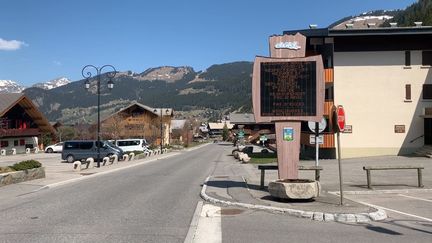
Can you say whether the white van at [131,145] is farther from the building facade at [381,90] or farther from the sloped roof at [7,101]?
the building facade at [381,90]

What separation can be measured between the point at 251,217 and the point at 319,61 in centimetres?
628

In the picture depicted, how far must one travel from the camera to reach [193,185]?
20.4m

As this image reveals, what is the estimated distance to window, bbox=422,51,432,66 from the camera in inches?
1622

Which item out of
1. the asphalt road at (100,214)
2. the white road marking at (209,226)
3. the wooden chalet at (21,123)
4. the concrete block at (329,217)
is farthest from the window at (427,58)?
the wooden chalet at (21,123)

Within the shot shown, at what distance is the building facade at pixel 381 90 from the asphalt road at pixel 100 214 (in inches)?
999

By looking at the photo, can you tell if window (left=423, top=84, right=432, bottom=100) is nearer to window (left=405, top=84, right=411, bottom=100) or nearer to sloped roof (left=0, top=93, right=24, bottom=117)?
window (left=405, top=84, right=411, bottom=100)

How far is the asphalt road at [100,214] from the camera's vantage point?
945 centimetres

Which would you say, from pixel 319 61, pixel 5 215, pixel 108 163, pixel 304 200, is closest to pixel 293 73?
pixel 319 61

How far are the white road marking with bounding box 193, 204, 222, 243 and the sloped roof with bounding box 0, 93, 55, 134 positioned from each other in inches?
2459

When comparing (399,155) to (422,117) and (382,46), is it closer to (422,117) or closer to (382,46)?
(422,117)

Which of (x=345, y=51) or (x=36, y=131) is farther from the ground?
(x=345, y=51)

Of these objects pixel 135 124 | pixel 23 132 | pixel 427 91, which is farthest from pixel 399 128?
pixel 135 124

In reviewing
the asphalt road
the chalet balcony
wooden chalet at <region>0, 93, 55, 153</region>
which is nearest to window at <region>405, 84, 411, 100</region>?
the asphalt road

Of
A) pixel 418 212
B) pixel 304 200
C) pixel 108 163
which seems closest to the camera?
pixel 418 212
